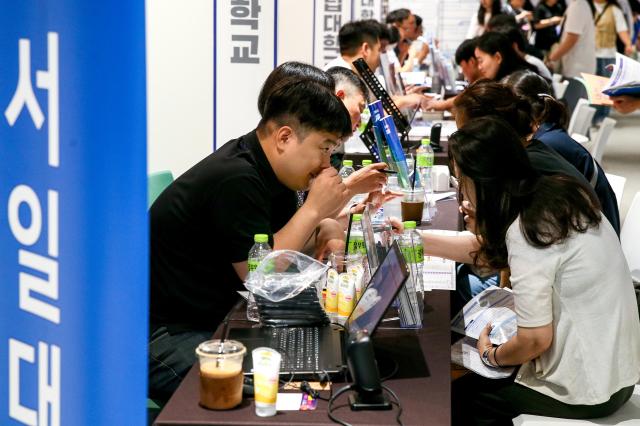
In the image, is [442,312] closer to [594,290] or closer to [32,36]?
[594,290]

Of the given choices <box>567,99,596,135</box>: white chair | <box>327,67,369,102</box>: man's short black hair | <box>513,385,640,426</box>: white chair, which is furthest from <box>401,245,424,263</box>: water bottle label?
<box>567,99,596,135</box>: white chair

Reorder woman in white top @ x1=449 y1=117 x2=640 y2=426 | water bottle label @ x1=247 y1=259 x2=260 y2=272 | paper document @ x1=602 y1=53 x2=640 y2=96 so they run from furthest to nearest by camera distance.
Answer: paper document @ x1=602 y1=53 x2=640 y2=96, water bottle label @ x1=247 y1=259 x2=260 y2=272, woman in white top @ x1=449 y1=117 x2=640 y2=426

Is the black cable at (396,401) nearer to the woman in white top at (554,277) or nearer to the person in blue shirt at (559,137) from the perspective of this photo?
the woman in white top at (554,277)

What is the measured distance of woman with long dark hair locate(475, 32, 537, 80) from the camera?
5535mm

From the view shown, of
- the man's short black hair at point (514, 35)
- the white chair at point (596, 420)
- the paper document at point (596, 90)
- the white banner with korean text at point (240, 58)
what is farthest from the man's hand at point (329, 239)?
the man's short black hair at point (514, 35)

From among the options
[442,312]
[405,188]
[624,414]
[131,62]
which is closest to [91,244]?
[131,62]

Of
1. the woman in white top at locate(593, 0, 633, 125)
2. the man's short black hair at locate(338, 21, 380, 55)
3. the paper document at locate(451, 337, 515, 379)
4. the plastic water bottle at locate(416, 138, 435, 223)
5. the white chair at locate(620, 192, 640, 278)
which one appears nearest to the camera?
the paper document at locate(451, 337, 515, 379)

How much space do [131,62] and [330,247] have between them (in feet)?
Answer: 6.03

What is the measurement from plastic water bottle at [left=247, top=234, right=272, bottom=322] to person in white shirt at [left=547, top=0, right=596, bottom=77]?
7.33m

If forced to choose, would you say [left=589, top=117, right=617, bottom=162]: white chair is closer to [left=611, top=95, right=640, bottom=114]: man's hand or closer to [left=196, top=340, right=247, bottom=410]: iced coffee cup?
[left=611, top=95, right=640, bottom=114]: man's hand

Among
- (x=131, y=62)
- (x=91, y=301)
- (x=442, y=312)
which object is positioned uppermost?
(x=131, y=62)

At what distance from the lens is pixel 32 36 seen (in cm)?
101

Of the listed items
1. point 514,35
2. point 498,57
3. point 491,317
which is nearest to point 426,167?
point 491,317

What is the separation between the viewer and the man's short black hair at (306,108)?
7.89 ft
